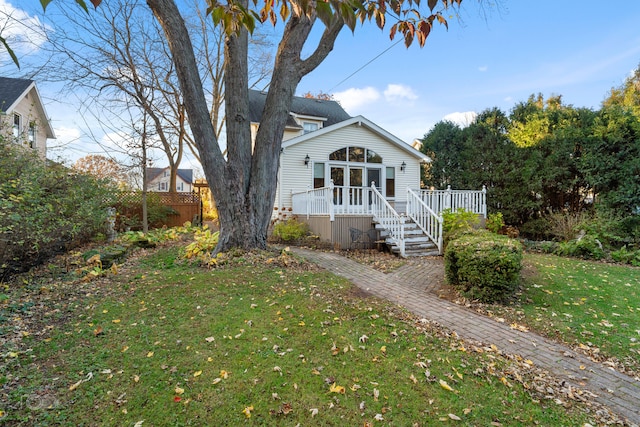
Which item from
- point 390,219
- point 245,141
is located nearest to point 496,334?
point 245,141

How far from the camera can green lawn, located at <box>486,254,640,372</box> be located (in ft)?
12.2

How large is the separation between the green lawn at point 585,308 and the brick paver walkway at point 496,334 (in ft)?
1.14

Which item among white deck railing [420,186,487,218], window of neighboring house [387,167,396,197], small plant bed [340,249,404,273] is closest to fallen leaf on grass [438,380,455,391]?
small plant bed [340,249,404,273]

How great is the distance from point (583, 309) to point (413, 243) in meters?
4.52

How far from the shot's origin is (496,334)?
3898 millimetres

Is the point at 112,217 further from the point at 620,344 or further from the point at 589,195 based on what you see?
the point at 589,195

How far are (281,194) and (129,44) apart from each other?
9799 mm

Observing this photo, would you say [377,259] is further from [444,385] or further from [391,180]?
[391,180]

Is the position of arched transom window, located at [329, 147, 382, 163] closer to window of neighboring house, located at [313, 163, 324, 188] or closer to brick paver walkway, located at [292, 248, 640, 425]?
window of neighboring house, located at [313, 163, 324, 188]

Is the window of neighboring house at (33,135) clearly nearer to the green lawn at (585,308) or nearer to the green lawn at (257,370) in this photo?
the green lawn at (257,370)

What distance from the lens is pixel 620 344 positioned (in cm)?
370

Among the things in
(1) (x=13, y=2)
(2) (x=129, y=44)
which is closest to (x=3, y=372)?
(1) (x=13, y=2)

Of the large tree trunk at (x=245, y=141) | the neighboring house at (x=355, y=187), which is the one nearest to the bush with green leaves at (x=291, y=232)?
the neighboring house at (x=355, y=187)

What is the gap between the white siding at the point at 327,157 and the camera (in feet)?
43.0
